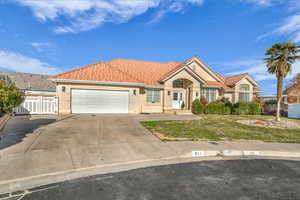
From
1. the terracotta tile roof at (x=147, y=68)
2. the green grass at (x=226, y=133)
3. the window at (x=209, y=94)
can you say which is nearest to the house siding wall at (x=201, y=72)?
the window at (x=209, y=94)

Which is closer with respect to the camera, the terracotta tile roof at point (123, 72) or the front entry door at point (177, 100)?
the terracotta tile roof at point (123, 72)

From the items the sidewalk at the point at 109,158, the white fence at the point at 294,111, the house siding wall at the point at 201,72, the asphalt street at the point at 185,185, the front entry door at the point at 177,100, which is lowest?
the asphalt street at the point at 185,185

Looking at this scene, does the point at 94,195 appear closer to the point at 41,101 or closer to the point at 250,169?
the point at 250,169

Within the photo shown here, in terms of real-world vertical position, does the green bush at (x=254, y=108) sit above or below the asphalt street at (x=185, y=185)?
above

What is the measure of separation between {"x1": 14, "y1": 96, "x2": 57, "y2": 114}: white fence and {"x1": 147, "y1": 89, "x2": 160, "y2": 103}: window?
29.0ft

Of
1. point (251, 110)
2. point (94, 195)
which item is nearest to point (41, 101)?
point (94, 195)

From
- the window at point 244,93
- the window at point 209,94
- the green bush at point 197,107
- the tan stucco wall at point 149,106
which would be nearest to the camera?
the tan stucco wall at point 149,106

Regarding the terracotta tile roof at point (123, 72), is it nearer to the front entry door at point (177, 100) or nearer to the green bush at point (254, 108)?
the front entry door at point (177, 100)

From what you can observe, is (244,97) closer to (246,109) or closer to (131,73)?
(246,109)

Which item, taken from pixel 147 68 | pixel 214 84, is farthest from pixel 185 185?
pixel 214 84

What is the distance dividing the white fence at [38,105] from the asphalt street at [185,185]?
1156 centimetres

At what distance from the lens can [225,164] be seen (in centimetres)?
475

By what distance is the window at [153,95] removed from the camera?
16781mm

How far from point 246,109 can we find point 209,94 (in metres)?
4.51
